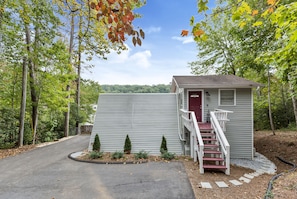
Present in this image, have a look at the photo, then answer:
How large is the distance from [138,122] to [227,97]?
16.3 ft

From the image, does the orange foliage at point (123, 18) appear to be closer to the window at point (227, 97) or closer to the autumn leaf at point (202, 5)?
the autumn leaf at point (202, 5)

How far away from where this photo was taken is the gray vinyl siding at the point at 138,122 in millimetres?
9305

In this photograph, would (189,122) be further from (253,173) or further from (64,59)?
(64,59)

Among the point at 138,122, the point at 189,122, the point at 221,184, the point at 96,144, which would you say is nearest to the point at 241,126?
the point at 189,122

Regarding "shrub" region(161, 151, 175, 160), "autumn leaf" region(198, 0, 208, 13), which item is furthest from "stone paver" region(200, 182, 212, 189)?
"autumn leaf" region(198, 0, 208, 13)

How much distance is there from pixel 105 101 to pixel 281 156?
9931 mm

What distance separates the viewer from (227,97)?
373 inches

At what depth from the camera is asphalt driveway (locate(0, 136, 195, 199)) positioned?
465 centimetres

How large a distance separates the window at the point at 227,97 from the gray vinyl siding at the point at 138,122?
2.68m

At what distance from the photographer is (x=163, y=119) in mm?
10539

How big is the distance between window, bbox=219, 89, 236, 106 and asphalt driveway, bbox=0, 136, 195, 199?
4.28 m

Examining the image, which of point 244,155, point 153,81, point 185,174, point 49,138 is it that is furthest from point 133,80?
point 185,174

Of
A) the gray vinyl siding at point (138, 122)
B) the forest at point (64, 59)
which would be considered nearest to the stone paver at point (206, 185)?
the gray vinyl siding at point (138, 122)

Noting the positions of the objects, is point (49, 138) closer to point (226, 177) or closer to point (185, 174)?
point (185, 174)
